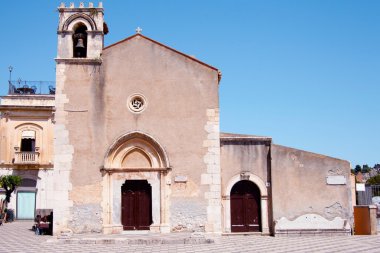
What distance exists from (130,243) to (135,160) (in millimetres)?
3748

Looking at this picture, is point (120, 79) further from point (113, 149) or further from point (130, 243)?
point (130, 243)

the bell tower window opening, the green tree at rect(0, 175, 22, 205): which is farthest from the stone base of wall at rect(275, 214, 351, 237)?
the green tree at rect(0, 175, 22, 205)

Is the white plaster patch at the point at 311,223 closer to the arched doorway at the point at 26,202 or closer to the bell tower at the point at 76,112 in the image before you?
the bell tower at the point at 76,112

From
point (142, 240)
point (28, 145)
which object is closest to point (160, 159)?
point (142, 240)

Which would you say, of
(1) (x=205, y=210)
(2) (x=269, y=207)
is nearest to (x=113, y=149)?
(1) (x=205, y=210)

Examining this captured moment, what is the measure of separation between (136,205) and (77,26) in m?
7.51

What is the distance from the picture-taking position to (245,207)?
66.3 feet

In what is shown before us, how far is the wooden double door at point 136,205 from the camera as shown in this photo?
19.1 meters

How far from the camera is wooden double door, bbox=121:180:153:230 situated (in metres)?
19.1

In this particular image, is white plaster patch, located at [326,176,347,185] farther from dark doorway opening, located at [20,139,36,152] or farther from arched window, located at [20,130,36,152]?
dark doorway opening, located at [20,139,36,152]

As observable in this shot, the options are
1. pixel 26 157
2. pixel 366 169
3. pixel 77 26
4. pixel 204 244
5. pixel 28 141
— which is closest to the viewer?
pixel 204 244

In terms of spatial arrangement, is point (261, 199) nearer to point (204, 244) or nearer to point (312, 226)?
point (312, 226)

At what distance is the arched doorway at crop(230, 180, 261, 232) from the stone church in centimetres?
4

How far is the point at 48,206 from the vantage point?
109 ft
